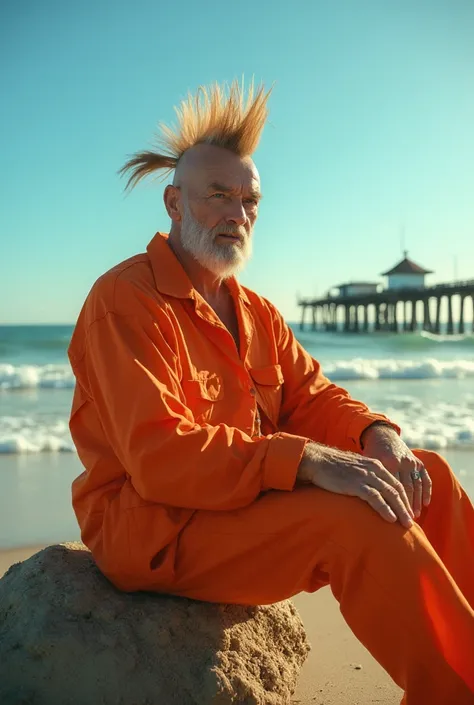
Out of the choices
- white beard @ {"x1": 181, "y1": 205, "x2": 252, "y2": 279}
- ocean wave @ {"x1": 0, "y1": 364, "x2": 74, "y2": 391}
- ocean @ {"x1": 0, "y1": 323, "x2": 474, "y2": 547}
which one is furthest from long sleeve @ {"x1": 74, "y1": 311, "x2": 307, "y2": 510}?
ocean wave @ {"x1": 0, "y1": 364, "x2": 74, "y2": 391}

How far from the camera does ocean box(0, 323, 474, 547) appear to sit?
4.99m

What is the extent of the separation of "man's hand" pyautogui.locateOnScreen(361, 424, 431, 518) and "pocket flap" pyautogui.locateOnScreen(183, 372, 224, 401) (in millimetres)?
563

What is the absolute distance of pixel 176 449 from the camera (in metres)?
2.09

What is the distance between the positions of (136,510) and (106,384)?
15.1 inches

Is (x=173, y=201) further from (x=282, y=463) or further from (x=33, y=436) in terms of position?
(x=33, y=436)

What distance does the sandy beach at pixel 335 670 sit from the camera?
266 cm

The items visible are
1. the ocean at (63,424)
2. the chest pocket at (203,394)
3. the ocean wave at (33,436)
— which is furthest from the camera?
the ocean wave at (33,436)

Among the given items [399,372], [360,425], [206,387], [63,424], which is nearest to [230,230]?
[206,387]

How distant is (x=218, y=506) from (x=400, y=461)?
0.67 m

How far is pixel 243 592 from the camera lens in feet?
7.36

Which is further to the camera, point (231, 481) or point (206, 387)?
point (206, 387)

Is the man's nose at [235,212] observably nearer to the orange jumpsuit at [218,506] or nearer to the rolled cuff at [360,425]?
the orange jumpsuit at [218,506]

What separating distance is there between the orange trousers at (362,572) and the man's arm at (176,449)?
3.3 inches

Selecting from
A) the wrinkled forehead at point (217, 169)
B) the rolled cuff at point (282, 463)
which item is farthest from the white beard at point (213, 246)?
the rolled cuff at point (282, 463)
